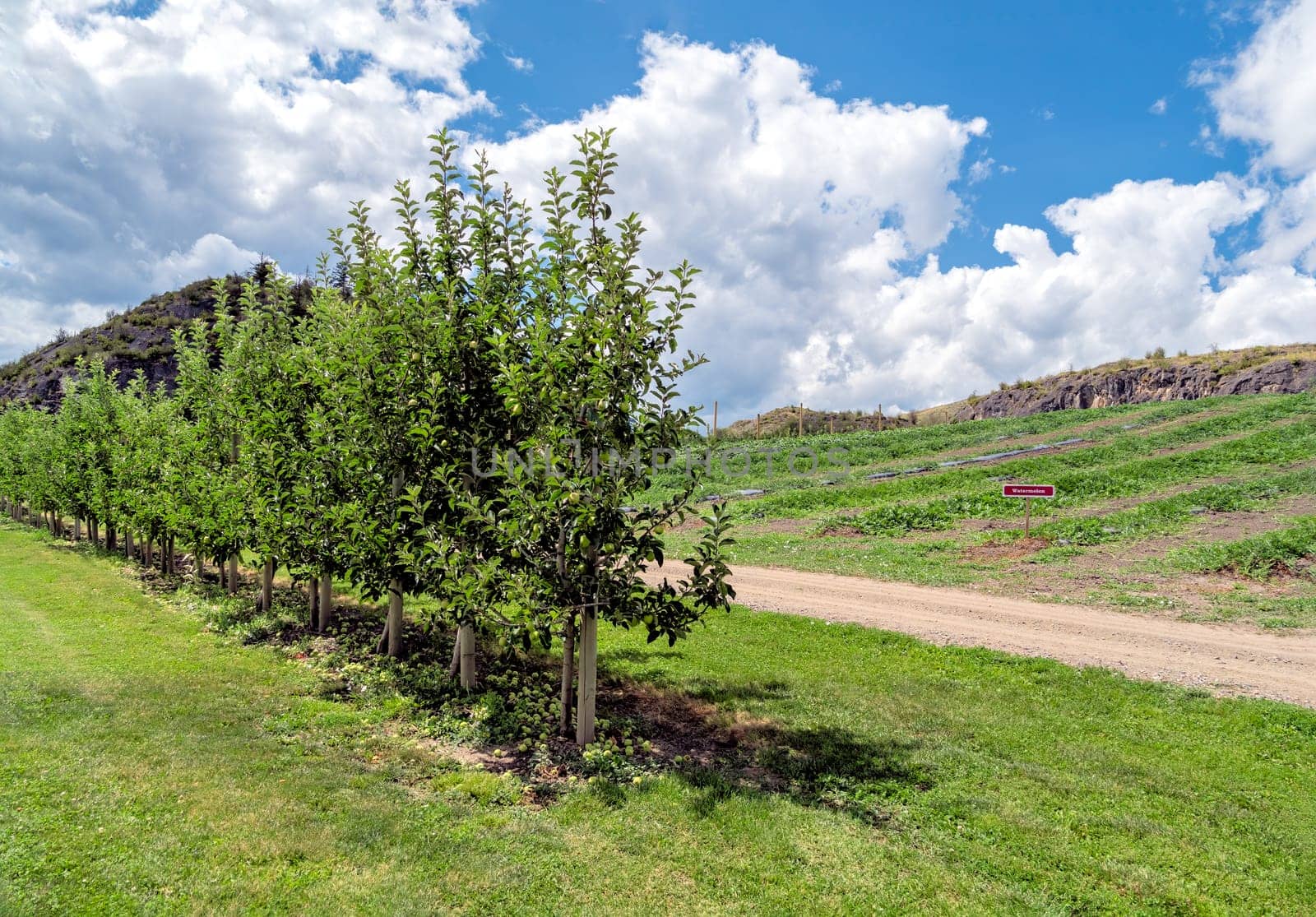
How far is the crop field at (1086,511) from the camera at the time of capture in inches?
655

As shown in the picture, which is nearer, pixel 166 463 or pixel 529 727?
pixel 529 727

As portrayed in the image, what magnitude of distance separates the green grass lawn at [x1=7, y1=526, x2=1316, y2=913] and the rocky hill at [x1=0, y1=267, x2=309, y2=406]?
74.0 m

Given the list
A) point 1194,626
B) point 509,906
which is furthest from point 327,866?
point 1194,626

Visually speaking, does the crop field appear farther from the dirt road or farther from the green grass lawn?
the green grass lawn

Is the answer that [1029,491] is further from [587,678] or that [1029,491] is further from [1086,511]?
[587,678]

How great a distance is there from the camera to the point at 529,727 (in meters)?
8.53

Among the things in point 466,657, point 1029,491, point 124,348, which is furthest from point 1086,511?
point 124,348

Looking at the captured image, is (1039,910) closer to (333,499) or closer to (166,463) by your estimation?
(333,499)

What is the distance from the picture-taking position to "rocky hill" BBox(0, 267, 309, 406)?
7569 centimetres

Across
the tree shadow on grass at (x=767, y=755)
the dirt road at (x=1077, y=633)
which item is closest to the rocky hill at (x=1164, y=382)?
the dirt road at (x=1077, y=633)

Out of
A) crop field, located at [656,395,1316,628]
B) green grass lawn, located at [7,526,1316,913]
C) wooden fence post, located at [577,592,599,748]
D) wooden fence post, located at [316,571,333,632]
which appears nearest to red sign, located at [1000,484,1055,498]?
crop field, located at [656,395,1316,628]

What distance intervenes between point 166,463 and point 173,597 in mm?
3399

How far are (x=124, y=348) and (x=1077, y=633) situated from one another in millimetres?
95956

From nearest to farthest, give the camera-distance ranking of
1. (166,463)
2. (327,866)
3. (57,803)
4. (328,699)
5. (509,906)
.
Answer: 1. (509,906)
2. (327,866)
3. (57,803)
4. (328,699)
5. (166,463)
